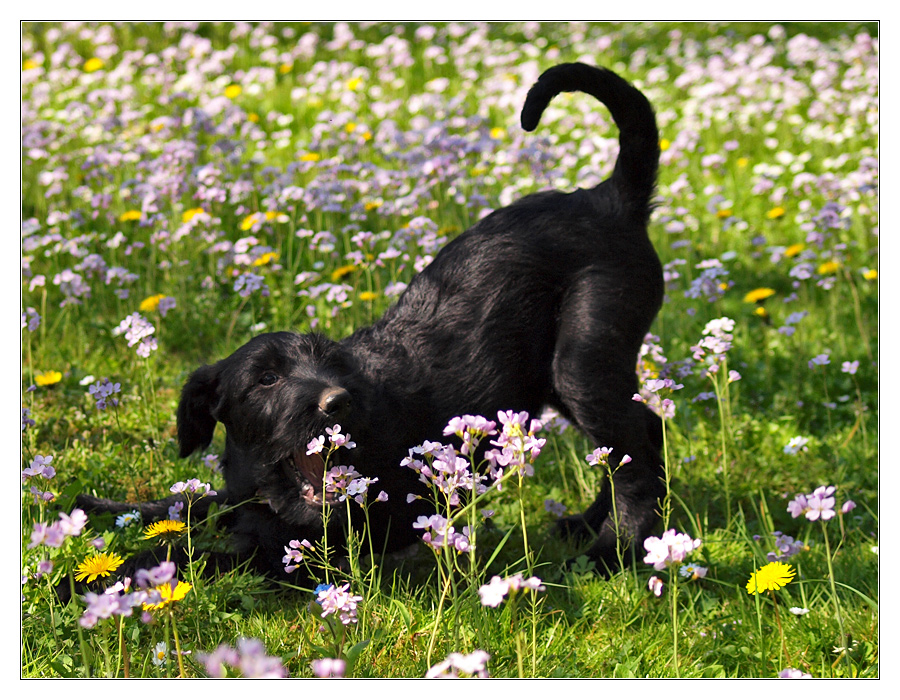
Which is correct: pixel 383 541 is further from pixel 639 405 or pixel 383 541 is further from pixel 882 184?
pixel 882 184

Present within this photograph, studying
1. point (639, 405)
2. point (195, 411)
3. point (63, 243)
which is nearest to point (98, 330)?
point (63, 243)

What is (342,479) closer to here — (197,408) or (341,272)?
(197,408)

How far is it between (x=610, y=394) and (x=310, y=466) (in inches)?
44.8

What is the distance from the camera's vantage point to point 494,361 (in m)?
3.36

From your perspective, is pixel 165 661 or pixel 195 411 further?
pixel 195 411

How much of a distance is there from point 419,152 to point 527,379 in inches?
86.9

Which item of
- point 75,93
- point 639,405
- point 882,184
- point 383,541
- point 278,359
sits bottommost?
point 383,541

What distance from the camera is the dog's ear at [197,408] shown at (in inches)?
127

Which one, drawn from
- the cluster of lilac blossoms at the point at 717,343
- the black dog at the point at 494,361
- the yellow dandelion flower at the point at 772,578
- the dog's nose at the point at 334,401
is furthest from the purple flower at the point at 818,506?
the dog's nose at the point at 334,401

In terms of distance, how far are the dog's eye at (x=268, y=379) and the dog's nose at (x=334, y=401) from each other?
0.98 feet

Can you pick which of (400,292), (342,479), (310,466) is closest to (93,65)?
(400,292)

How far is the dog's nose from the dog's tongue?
0.79 feet

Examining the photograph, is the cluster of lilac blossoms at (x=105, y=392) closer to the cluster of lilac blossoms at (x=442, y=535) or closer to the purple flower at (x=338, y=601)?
the purple flower at (x=338, y=601)

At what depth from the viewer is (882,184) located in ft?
11.2
